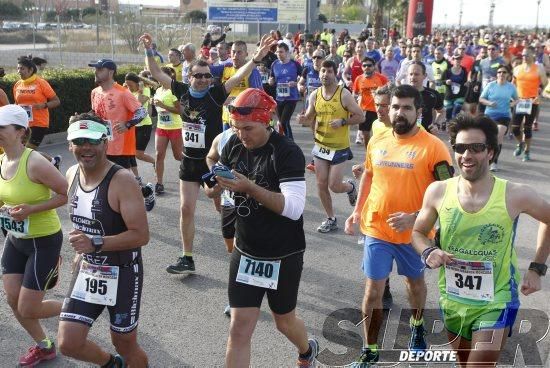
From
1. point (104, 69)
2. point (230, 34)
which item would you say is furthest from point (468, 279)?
point (230, 34)

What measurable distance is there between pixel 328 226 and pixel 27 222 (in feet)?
13.8

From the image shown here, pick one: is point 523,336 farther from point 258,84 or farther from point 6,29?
point 6,29

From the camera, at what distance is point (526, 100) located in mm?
11805

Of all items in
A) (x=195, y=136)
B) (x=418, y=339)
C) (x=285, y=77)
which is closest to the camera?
(x=418, y=339)

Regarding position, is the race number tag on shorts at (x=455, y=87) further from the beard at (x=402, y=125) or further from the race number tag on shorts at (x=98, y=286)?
the race number tag on shorts at (x=98, y=286)

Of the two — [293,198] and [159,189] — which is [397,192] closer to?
[293,198]

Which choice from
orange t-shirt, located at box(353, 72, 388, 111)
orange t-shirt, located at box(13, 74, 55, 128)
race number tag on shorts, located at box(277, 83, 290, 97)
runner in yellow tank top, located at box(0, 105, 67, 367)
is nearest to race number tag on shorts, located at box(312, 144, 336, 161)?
runner in yellow tank top, located at box(0, 105, 67, 367)

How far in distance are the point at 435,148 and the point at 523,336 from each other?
72.6 inches

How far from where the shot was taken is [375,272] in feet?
15.0

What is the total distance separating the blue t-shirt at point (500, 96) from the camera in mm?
11086

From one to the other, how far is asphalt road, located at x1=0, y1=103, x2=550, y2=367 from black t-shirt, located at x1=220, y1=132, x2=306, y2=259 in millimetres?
1180

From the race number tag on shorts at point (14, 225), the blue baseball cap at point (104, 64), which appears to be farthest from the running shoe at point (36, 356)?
the blue baseball cap at point (104, 64)

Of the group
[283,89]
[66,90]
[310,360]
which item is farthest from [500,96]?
[66,90]

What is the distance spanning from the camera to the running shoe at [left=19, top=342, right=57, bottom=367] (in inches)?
180
